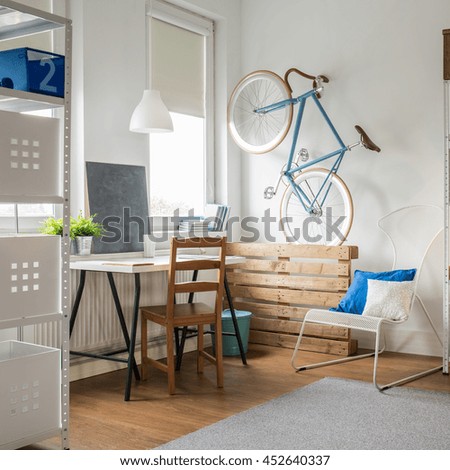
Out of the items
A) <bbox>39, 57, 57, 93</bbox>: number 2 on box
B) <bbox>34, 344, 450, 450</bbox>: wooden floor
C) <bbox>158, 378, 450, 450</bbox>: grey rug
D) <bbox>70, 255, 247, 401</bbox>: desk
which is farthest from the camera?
<bbox>70, 255, 247, 401</bbox>: desk

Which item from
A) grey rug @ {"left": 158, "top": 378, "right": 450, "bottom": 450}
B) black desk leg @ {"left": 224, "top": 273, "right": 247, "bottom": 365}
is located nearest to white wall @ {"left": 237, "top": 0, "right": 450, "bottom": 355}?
black desk leg @ {"left": 224, "top": 273, "right": 247, "bottom": 365}

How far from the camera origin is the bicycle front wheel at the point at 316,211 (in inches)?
190

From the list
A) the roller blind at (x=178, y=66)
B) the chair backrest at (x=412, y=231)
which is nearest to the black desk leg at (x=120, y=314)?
the roller blind at (x=178, y=66)

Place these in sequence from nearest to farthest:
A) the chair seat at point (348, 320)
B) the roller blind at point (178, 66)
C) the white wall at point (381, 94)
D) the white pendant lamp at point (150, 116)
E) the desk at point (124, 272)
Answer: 1. the desk at point (124, 272)
2. the chair seat at point (348, 320)
3. the white pendant lamp at point (150, 116)
4. the white wall at point (381, 94)
5. the roller blind at point (178, 66)

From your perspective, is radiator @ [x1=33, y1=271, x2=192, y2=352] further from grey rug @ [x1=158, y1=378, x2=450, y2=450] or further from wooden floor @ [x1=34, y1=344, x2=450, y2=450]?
grey rug @ [x1=158, y1=378, x2=450, y2=450]

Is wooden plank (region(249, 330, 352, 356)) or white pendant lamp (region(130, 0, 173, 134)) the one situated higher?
white pendant lamp (region(130, 0, 173, 134))

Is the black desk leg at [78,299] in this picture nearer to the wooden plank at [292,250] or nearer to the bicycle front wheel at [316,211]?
the wooden plank at [292,250]

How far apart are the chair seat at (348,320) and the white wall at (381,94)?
3.13ft

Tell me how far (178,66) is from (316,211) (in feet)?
4.86

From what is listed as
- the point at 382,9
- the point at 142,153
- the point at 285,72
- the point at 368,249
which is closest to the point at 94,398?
the point at 142,153

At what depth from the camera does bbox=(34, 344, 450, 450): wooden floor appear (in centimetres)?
291

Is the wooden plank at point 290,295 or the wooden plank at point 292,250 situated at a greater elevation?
the wooden plank at point 292,250

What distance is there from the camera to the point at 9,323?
249 cm

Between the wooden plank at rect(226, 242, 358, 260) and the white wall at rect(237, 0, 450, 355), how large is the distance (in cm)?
33
